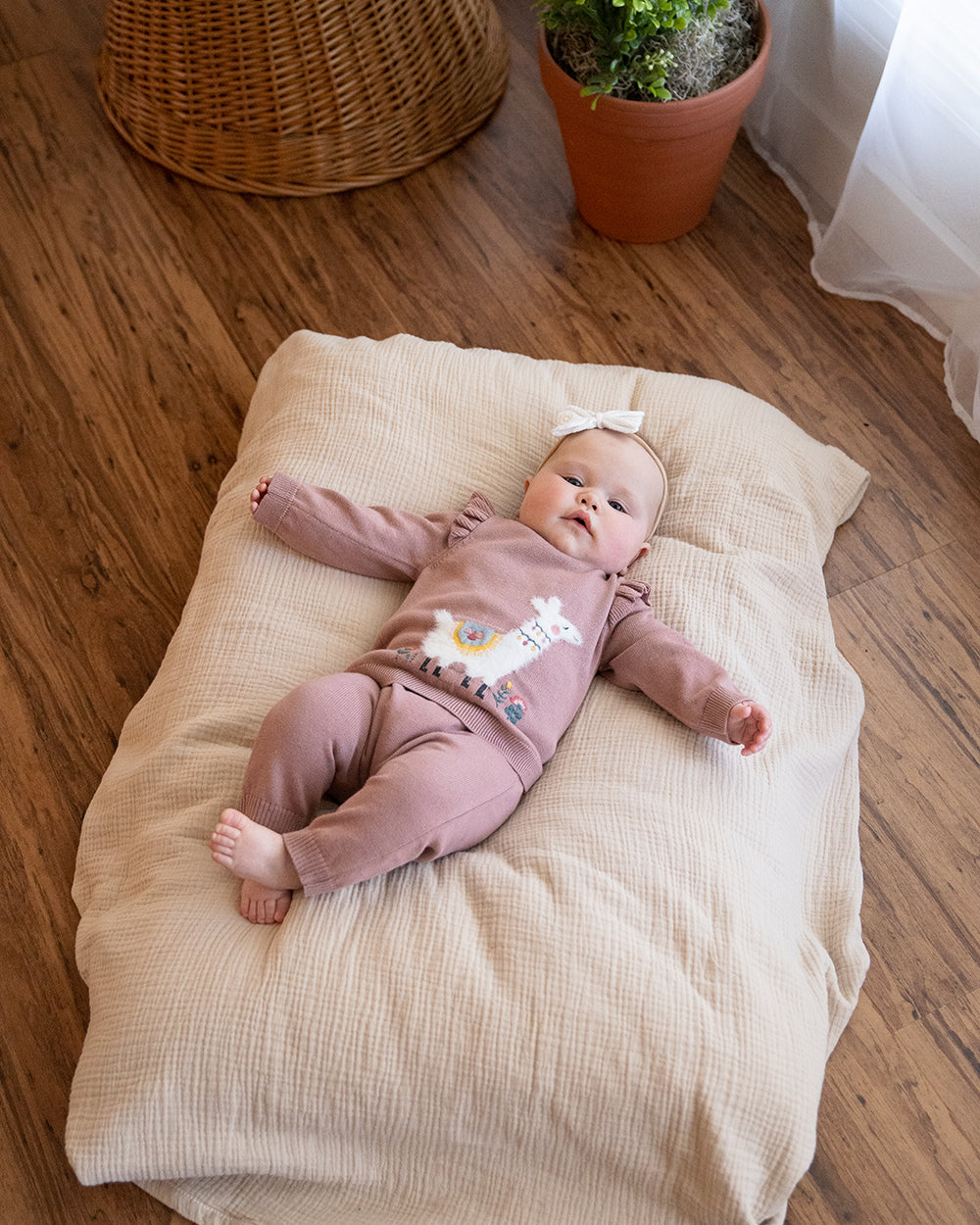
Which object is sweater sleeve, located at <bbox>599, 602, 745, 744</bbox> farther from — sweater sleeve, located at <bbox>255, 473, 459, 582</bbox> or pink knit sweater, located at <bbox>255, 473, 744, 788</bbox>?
sweater sleeve, located at <bbox>255, 473, 459, 582</bbox>

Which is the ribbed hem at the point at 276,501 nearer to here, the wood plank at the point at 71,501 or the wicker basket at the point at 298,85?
the wood plank at the point at 71,501

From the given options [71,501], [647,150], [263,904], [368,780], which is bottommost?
[71,501]

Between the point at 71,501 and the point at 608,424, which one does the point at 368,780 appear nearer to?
the point at 608,424

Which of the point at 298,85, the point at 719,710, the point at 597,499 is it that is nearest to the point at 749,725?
the point at 719,710

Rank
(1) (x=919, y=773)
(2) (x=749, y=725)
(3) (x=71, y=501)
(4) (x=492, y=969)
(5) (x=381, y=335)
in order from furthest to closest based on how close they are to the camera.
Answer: (5) (x=381, y=335)
(3) (x=71, y=501)
(1) (x=919, y=773)
(2) (x=749, y=725)
(4) (x=492, y=969)

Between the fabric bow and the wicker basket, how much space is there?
876 mm

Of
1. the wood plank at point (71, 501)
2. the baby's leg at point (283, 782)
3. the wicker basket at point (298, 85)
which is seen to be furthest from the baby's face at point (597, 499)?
the wicker basket at point (298, 85)

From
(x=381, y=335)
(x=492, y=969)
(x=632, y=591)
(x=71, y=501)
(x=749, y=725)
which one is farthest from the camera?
(x=381, y=335)

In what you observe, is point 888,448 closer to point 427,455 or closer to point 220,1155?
point 427,455

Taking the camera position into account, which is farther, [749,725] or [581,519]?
[581,519]

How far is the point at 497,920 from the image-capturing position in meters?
1.07

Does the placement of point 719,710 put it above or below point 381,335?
above

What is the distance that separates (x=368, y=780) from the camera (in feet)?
3.64

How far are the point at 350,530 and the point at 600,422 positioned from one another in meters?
0.34
